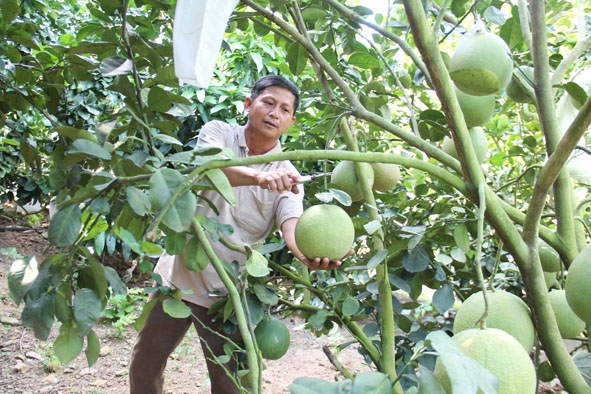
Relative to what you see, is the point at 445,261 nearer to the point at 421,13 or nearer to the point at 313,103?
the point at 421,13

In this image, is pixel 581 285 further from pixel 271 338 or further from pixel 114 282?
pixel 271 338

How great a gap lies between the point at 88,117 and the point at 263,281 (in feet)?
10.9

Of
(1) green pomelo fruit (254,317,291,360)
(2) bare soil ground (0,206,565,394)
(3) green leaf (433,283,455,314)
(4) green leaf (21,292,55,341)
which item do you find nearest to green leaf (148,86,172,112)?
(4) green leaf (21,292,55,341)

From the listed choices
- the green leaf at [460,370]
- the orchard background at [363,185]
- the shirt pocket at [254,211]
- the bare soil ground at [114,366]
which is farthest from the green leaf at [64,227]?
the bare soil ground at [114,366]

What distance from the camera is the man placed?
1.68 m

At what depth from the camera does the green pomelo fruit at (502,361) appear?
22.3 inches

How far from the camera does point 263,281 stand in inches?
49.0

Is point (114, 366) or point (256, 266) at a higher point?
point (256, 266)

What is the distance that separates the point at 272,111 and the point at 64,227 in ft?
3.81

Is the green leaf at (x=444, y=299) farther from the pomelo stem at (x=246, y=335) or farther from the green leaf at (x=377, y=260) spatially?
the pomelo stem at (x=246, y=335)

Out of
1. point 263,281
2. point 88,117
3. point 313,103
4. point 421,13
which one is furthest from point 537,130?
point 88,117

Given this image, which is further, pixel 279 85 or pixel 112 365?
pixel 112 365

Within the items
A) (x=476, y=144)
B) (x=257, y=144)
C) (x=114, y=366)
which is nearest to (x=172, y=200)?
(x=476, y=144)

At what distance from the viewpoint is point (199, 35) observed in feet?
2.39
